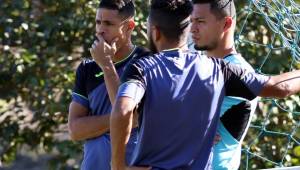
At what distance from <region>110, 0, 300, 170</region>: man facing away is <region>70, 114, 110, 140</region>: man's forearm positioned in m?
0.67

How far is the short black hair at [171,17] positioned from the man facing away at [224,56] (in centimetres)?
31

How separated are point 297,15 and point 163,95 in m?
1.58

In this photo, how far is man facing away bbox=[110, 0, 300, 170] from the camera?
3.33 meters

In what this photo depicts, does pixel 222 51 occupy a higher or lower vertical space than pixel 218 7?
lower

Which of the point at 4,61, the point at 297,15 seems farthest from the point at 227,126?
the point at 4,61

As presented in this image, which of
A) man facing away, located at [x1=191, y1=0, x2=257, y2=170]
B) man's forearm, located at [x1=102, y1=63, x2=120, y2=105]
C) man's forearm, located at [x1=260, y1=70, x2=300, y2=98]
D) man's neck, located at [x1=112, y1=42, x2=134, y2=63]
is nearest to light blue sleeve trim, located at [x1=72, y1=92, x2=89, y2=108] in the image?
man's neck, located at [x1=112, y1=42, x2=134, y2=63]

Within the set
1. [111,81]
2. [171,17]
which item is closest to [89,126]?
[111,81]

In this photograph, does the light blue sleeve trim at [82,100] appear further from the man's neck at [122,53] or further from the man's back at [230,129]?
the man's back at [230,129]

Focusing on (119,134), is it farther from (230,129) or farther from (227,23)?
(227,23)

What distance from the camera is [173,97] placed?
11.0ft

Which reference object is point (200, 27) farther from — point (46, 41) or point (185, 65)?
point (46, 41)

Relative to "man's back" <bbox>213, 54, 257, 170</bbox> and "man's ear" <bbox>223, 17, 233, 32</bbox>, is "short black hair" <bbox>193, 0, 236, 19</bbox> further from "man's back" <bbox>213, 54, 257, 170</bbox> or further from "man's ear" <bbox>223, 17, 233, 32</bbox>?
"man's back" <bbox>213, 54, 257, 170</bbox>

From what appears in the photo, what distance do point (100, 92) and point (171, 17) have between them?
2.54 ft

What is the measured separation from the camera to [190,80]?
3.42m
